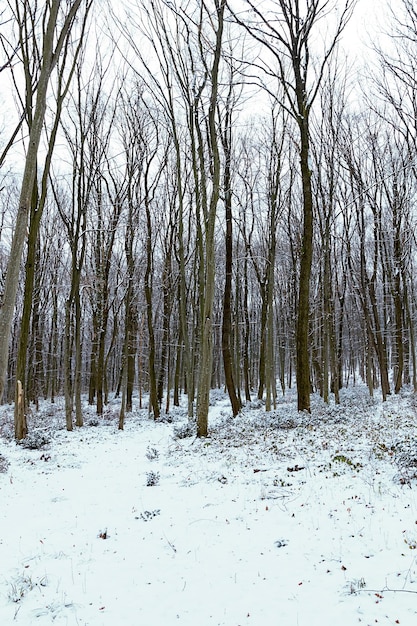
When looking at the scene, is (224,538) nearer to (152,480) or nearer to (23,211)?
(152,480)

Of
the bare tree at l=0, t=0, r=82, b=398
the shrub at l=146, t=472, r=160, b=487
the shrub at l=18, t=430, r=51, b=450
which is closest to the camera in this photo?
the bare tree at l=0, t=0, r=82, b=398

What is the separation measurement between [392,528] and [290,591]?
4.87ft

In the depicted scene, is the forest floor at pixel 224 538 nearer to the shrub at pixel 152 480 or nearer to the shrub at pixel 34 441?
the shrub at pixel 152 480

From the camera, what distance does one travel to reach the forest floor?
11.1 feet

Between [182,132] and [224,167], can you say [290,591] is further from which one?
[182,132]

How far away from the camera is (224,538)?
4.62 m

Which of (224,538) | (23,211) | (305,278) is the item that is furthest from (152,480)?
(305,278)

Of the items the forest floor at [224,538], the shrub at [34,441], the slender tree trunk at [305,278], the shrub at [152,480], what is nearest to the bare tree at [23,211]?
the forest floor at [224,538]

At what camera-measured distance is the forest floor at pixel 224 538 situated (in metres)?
3.37

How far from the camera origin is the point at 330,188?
16688mm

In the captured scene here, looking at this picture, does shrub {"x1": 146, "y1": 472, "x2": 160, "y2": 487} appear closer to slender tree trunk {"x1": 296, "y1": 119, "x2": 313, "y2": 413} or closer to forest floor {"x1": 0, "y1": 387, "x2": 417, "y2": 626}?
forest floor {"x1": 0, "y1": 387, "x2": 417, "y2": 626}

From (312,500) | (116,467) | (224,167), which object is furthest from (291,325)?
(312,500)

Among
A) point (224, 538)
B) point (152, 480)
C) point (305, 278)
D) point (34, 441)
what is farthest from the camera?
point (305, 278)

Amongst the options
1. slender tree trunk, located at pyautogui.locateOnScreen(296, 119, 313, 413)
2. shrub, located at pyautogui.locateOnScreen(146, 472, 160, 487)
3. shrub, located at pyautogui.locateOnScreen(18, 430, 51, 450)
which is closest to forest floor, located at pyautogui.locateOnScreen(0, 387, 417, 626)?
shrub, located at pyautogui.locateOnScreen(146, 472, 160, 487)
